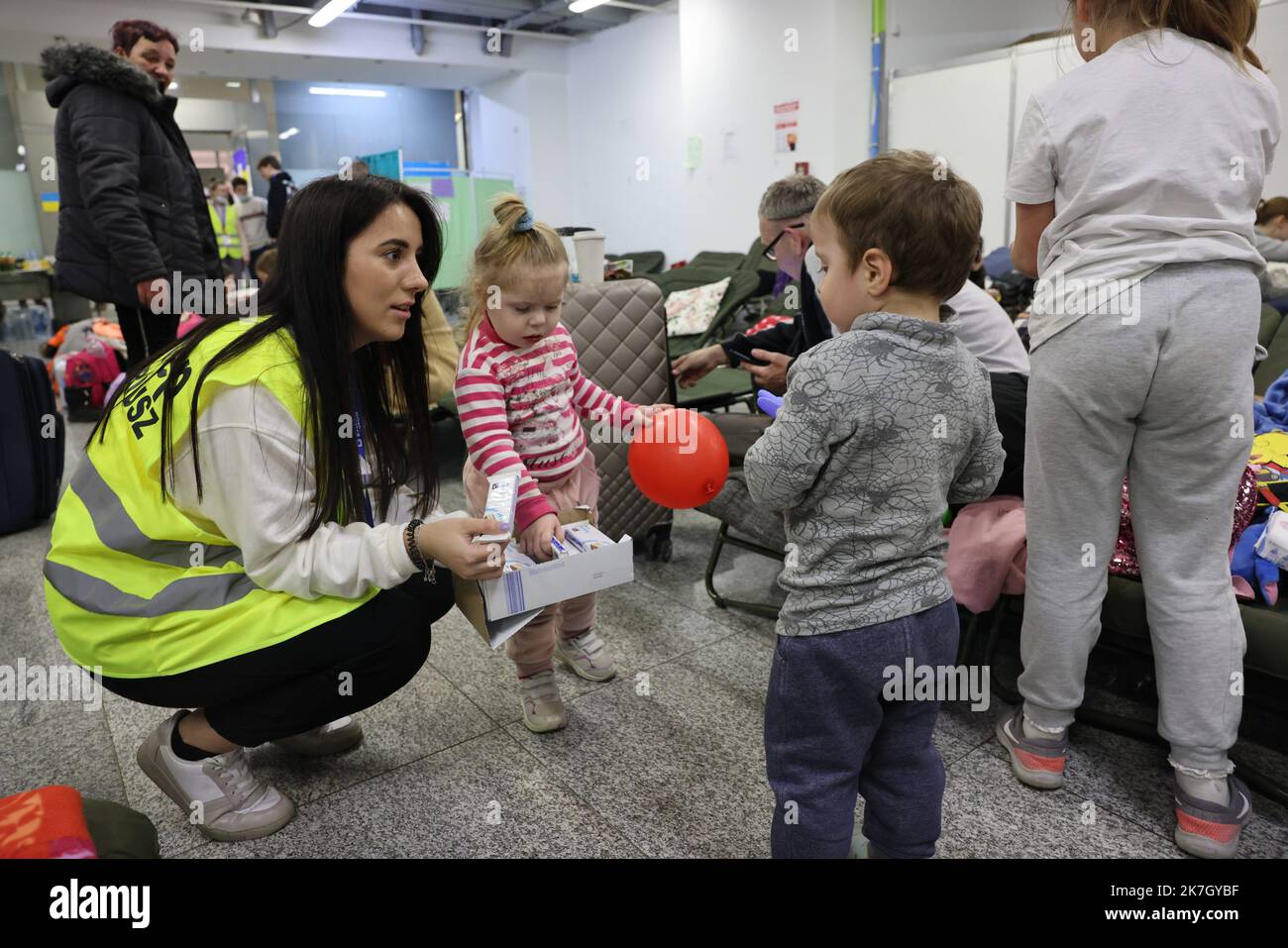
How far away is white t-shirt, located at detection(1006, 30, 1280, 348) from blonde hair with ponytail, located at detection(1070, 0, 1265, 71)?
0.07 feet

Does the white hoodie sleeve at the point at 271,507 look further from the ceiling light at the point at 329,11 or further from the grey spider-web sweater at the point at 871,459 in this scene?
the ceiling light at the point at 329,11

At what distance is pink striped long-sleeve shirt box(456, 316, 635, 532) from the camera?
65.1 inches

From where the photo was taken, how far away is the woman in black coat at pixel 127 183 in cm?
256

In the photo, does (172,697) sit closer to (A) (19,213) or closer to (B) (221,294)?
(B) (221,294)

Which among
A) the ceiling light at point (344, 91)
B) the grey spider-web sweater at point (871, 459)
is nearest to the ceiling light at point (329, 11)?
the ceiling light at point (344, 91)

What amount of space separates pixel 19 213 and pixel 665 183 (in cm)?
810

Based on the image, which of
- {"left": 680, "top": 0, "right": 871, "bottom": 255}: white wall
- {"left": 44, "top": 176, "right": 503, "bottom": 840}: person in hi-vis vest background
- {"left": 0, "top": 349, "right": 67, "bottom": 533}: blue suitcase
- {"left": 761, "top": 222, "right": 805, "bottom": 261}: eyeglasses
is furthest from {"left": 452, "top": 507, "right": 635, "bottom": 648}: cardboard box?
{"left": 680, "top": 0, "right": 871, "bottom": 255}: white wall

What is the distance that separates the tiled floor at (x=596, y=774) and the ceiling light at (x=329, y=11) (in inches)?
280

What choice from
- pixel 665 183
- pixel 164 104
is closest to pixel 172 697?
pixel 164 104

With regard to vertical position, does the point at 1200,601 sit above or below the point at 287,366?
below

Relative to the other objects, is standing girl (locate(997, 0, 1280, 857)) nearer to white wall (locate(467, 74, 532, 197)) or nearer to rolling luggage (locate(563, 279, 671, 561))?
rolling luggage (locate(563, 279, 671, 561))

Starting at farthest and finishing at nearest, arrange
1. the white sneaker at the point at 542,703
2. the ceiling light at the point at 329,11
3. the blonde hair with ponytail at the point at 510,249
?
the ceiling light at the point at 329,11 → the white sneaker at the point at 542,703 → the blonde hair with ponytail at the point at 510,249

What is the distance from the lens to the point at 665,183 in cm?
839

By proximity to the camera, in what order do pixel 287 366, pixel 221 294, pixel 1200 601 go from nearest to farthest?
1. pixel 287 366
2. pixel 1200 601
3. pixel 221 294
